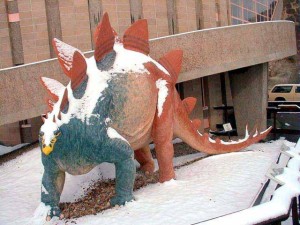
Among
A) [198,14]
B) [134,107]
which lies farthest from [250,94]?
[134,107]

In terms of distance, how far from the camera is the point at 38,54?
38.0ft

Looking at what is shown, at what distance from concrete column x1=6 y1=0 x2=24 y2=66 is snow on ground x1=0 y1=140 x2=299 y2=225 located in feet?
13.6

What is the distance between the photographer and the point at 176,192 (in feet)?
19.0

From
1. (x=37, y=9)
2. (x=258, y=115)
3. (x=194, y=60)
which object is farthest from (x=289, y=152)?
(x=37, y=9)

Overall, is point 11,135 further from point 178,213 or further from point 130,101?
point 178,213

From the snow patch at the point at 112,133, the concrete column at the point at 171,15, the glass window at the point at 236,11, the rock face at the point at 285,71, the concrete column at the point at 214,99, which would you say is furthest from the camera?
the rock face at the point at 285,71

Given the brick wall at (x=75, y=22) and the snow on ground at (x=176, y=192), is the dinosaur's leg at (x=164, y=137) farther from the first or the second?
the brick wall at (x=75, y=22)

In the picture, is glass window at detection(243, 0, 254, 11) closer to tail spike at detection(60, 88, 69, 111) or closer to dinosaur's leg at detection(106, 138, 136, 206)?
dinosaur's leg at detection(106, 138, 136, 206)

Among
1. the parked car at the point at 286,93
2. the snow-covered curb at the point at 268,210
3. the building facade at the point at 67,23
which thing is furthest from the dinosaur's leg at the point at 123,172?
the parked car at the point at 286,93

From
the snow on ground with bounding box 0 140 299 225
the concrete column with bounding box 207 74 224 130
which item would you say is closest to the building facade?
the concrete column with bounding box 207 74 224 130

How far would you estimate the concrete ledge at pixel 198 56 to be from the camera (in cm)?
800

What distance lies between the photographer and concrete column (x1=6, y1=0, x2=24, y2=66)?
37.7ft

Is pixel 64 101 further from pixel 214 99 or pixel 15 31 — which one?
pixel 214 99

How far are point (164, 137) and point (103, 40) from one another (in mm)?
1895
